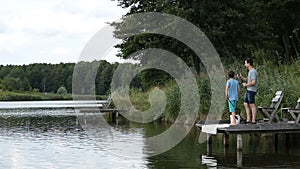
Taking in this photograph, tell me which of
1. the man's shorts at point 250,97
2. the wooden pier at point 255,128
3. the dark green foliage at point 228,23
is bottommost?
the wooden pier at point 255,128

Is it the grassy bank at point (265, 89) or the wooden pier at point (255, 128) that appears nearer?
the wooden pier at point (255, 128)

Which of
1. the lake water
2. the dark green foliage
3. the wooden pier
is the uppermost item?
the dark green foliage

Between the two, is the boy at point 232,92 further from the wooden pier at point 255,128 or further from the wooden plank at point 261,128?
the wooden plank at point 261,128

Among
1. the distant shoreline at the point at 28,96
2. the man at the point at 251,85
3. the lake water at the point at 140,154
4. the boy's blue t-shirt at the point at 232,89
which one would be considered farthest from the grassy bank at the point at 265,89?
the distant shoreline at the point at 28,96

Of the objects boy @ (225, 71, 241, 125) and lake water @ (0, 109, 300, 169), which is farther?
boy @ (225, 71, 241, 125)

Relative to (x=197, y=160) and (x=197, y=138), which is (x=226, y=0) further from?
(x=197, y=160)

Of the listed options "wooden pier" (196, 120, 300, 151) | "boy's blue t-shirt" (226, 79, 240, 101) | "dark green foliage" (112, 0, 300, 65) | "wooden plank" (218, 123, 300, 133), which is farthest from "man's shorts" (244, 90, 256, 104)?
"dark green foliage" (112, 0, 300, 65)

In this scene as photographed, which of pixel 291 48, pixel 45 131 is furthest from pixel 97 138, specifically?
pixel 291 48

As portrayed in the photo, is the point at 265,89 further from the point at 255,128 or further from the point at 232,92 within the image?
the point at 255,128

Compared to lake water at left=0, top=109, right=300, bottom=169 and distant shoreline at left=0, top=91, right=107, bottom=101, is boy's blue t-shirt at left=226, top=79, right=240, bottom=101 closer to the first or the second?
lake water at left=0, top=109, right=300, bottom=169

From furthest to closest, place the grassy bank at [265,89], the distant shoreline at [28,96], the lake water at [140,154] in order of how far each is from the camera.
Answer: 1. the distant shoreline at [28,96]
2. the grassy bank at [265,89]
3. the lake water at [140,154]

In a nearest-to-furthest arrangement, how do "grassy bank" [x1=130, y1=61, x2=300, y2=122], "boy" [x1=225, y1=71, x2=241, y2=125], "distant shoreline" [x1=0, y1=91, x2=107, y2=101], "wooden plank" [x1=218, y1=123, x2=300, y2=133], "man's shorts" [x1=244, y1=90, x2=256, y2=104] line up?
"wooden plank" [x1=218, y1=123, x2=300, y2=133] < "man's shorts" [x1=244, y1=90, x2=256, y2=104] < "boy" [x1=225, y1=71, x2=241, y2=125] < "grassy bank" [x1=130, y1=61, x2=300, y2=122] < "distant shoreline" [x1=0, y1=91, x2=107, y2=101]

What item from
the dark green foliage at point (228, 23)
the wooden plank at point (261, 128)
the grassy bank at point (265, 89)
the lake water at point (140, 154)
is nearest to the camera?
the lake water at point (140, 154)

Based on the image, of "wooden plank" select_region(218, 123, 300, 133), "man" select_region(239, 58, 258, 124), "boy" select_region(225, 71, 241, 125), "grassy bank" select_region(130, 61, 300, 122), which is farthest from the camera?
"grassy bank" select_region(130, 61, 300, 122)
